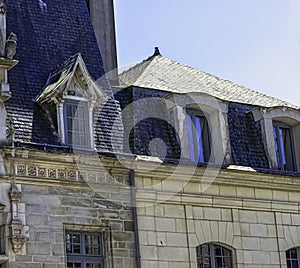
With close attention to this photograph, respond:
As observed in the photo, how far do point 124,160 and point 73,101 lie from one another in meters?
1.60

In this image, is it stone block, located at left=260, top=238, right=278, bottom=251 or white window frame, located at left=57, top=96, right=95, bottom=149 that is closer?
white window frame, located at left=57, top=96, right=95, bottom=149

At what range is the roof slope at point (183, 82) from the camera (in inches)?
845

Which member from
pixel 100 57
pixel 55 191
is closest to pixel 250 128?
pixel 100 57

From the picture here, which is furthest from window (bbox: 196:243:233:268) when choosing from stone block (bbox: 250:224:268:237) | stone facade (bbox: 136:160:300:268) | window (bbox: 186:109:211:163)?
window (bbox: 186:109:211:163)

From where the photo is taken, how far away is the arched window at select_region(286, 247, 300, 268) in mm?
21062

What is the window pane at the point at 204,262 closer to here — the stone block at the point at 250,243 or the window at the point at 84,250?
the stone block at the point at 250,243

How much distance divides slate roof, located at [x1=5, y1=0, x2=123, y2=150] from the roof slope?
1.49m

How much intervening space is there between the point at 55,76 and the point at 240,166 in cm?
473

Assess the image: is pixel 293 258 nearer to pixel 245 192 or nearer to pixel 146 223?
pixel 245 192

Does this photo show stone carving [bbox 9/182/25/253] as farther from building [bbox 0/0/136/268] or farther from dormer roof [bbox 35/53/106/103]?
dormer roof [bbox 35/53/106/103]

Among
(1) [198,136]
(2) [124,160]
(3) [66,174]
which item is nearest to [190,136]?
(1) [198,136]

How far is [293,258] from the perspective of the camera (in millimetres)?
21172

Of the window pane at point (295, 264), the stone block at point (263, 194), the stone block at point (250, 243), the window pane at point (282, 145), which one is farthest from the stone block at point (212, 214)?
the window pane at point (282, 145)

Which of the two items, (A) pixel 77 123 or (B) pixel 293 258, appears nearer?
(A) pixel 77 123
